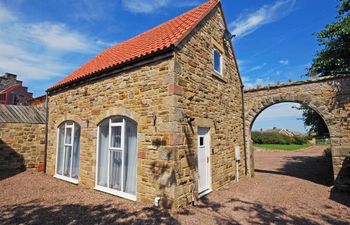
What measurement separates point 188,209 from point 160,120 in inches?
102

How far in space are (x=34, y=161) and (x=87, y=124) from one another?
20.1ft

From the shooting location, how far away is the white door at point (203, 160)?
7.19 m

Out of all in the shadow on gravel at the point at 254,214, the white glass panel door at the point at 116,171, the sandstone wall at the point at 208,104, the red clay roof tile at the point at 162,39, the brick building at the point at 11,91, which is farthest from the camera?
the brick building at the point at 11,91

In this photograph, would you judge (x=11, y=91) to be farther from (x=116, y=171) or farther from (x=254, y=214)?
(x=254, y=214)

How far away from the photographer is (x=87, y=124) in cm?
845

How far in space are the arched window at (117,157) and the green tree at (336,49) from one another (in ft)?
36.7

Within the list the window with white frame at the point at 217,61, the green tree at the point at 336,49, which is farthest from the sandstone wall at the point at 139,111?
the green tree at the point at 336,49

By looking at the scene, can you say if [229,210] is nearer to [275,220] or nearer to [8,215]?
[275,220]

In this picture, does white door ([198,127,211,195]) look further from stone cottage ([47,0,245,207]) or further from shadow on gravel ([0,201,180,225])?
shadow on gravel ([0,201,180,225])

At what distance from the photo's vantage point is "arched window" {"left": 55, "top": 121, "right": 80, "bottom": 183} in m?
9.19

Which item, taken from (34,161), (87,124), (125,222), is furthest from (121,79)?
(34,161)

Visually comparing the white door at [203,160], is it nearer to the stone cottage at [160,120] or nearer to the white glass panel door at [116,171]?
the stone cottage at [160,120]

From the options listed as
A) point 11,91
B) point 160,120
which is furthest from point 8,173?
point 11,91

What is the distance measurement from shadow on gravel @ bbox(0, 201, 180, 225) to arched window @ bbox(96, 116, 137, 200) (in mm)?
979
